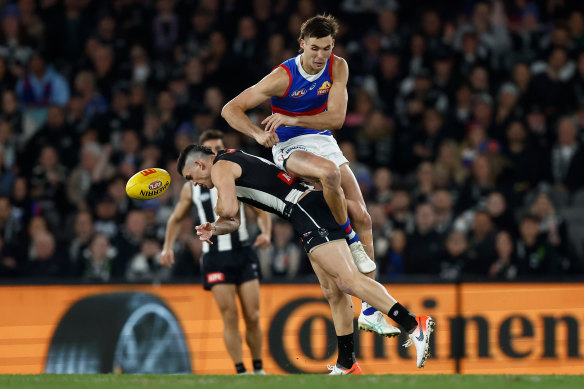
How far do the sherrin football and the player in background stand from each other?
0.84 m

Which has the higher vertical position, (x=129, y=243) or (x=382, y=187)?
(x=382, y=187)

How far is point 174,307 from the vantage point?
11188mm

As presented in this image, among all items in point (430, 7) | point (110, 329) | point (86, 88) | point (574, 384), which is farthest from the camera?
point (430, 7)

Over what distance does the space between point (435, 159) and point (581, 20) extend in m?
3.81

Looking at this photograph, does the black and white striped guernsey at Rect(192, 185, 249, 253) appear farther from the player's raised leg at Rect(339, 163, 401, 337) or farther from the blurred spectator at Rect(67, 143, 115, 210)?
the blurred spectator at Rect(67, 143, 115, 210)

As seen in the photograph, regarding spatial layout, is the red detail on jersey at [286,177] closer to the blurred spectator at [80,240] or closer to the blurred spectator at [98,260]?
the blurred spectator at [98,260]

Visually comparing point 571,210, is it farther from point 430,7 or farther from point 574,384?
point 574,384

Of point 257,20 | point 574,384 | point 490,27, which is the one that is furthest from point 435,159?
point 574,384

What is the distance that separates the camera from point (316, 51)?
8383 millimetres

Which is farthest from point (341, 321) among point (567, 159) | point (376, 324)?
point (567, 159)

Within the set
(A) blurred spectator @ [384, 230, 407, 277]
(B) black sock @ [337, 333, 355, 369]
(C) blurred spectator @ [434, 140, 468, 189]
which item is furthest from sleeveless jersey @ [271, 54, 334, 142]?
(C) blurred spectator @ [434, 140, 468, 189]

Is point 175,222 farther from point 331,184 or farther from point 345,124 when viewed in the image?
point 345,124

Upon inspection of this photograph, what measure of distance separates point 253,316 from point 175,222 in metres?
1.36

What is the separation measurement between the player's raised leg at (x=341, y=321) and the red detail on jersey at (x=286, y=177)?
2.55 ft
